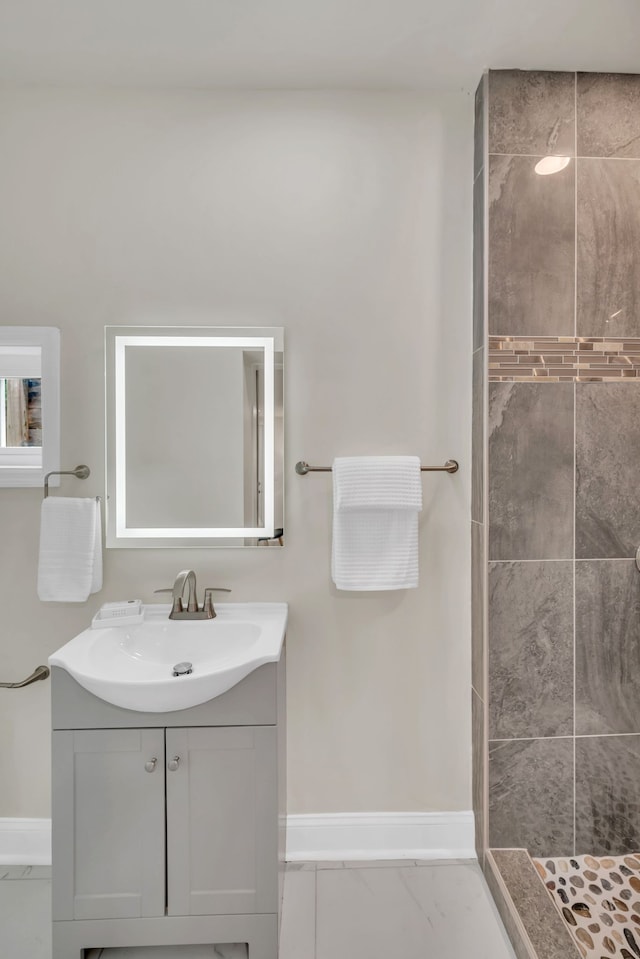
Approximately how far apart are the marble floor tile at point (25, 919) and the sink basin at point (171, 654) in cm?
75

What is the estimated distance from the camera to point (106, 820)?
53.7 inches

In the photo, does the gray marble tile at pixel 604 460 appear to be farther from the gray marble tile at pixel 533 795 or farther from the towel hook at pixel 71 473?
the towel hook at pixel 71 473

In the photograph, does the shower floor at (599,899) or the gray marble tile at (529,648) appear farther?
the gray marble tile at (529,648)

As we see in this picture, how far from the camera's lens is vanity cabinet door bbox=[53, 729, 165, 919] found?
1363 millimetres

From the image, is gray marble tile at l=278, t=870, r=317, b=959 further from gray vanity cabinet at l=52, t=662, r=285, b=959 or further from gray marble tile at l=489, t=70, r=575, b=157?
gray marble tile at l=489, t=70, r=575, b=157

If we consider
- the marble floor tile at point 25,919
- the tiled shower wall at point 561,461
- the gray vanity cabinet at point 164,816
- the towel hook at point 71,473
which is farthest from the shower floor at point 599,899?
the towel hook at point 71,473

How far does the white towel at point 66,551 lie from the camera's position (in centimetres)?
167

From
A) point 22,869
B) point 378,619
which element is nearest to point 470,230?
point 378,619

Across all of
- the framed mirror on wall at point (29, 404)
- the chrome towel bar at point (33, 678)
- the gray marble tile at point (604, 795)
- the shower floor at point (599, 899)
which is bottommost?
the shower floor at point (599, 899)

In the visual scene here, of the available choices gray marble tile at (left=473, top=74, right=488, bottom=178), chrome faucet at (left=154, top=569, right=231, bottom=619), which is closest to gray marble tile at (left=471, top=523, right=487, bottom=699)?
chrome faucet at (left=154, top=569, right=231, bottom=619)

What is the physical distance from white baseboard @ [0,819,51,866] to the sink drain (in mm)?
776

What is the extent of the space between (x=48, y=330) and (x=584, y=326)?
5.56 ft

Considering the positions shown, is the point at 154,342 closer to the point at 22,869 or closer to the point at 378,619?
the point at 378,619

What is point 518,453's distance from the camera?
167 cm
